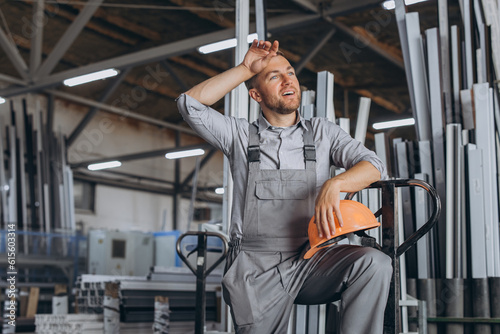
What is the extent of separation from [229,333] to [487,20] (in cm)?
251

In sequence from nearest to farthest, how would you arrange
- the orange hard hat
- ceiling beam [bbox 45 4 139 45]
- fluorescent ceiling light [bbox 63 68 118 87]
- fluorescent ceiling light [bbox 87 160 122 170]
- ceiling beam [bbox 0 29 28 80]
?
the orange hard hat
ceiling beam [bbox 0 29 28 80]
fluorescent ceiling light [bbox 63 68 118 87]
ceiling beam [bbox 45 4 139 45]
fluorescent ceiling light [bbox 87 160 122 170]

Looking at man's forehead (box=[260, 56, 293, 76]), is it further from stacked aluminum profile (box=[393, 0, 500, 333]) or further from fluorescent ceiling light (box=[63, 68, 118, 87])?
fluorescent ceiling light (box=[63, 68, 118, 87])

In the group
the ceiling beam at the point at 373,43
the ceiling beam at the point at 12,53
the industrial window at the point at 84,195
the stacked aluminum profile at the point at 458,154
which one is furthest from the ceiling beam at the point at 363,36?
the industrial window at the point at 84,195

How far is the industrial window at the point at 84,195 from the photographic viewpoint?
13.9 meters

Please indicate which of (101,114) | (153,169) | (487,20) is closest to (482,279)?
(487,20)

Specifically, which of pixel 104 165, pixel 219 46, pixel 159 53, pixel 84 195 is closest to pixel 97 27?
pixel 159 53

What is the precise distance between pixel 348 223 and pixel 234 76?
2.71 ft

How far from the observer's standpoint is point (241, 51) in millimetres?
3791

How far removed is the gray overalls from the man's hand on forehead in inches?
13.7

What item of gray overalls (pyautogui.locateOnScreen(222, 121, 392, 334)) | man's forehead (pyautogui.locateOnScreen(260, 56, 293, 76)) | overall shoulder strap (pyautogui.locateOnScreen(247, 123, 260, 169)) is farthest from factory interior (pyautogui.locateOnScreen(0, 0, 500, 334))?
man's forehead (pyautogui.locateOnScreen(260, 56, 293, 76))

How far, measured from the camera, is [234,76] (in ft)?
7.93

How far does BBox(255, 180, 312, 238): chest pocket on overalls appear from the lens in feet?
7.25

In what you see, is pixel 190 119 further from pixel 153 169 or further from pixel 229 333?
pixel 153 169

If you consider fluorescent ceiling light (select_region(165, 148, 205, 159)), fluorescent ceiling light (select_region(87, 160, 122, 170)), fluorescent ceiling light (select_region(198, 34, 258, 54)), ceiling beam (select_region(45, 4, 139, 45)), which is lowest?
fluorescent ceiling light (select_region(87, 160, 122, 170))
